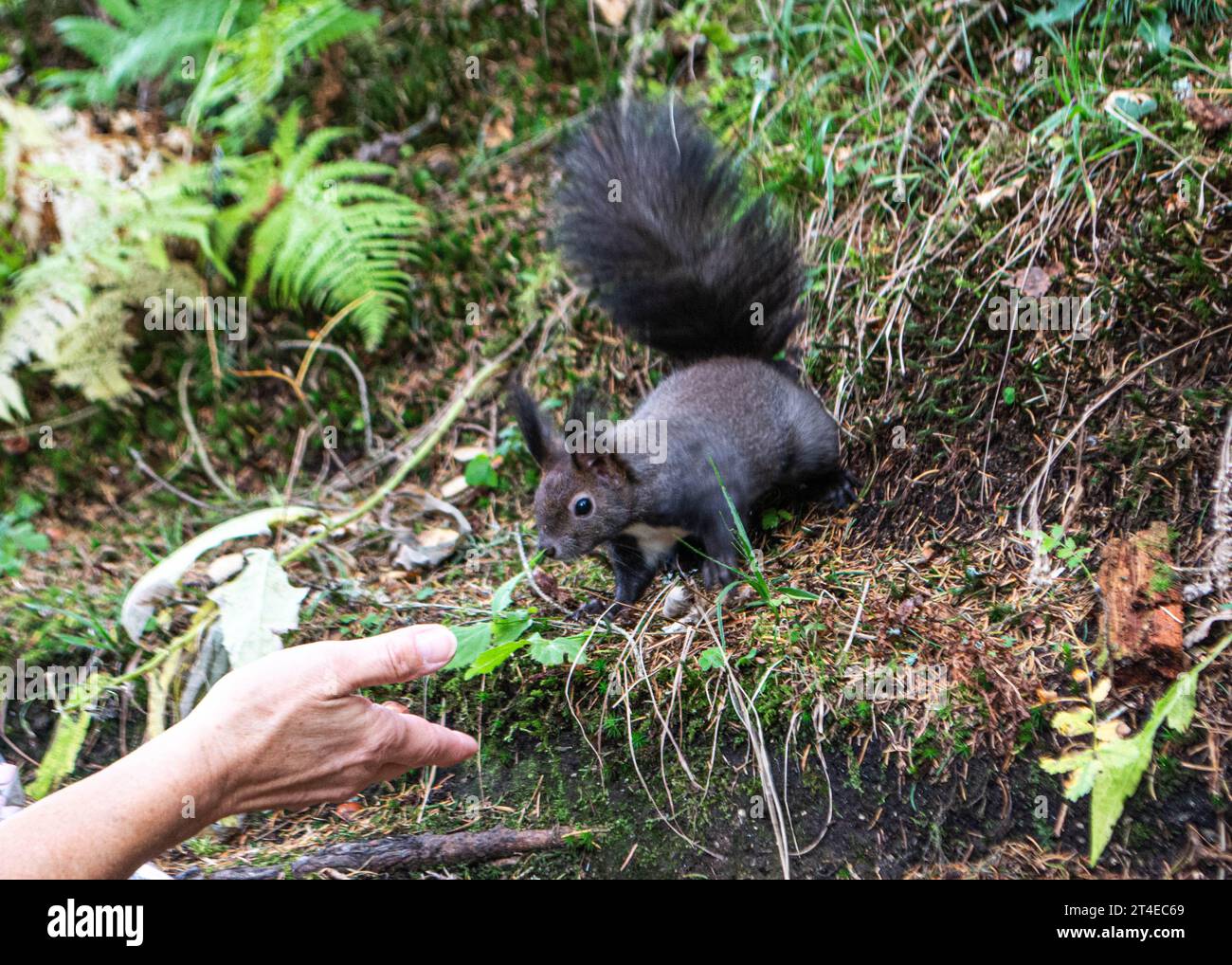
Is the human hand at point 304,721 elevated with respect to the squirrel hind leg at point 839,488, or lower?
lower

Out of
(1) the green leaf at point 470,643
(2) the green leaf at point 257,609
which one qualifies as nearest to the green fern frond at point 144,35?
(2) the green leaf at point 257,609

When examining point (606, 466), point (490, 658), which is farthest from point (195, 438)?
point (490, 658)

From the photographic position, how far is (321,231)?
4.77 meters

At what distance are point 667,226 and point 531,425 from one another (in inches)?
38.9

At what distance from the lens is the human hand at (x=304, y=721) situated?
8.00 ft

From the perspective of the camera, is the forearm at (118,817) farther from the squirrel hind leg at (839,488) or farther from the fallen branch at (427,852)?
the squirrel hind leg at (839,488)

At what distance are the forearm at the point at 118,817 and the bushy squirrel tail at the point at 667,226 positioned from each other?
2374 millimetres

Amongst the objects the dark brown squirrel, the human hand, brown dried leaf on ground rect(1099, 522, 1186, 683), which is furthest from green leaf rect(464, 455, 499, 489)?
brown dried leaf on ground rect(1099, 522, 1186, 683)

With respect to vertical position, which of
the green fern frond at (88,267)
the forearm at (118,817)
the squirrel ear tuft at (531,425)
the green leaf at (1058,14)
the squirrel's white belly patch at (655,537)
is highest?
the green leaf at (1058,14)

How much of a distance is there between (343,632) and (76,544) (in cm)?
177

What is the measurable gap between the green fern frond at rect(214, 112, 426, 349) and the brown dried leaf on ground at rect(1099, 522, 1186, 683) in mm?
3165

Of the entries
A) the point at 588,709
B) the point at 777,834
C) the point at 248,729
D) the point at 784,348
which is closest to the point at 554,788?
the point at 588,709

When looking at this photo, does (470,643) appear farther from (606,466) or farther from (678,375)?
(678,375)

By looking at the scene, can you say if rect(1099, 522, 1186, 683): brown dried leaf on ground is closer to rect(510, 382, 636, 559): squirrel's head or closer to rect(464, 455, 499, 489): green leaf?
rect(510, 382, 636, 559): squirrel's head
